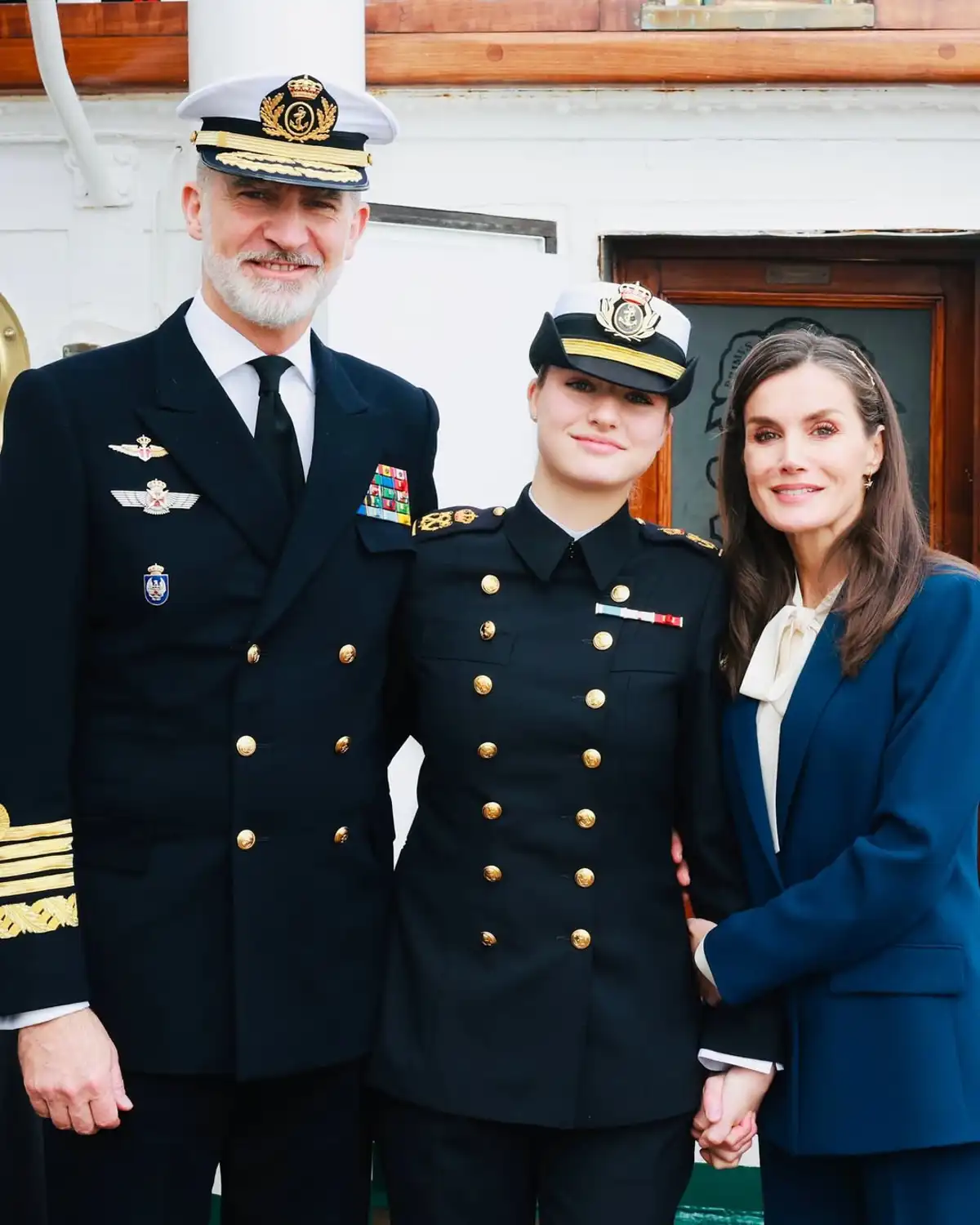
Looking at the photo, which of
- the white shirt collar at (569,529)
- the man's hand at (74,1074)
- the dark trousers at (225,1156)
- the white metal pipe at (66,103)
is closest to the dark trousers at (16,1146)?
the dark trousers at (225,1156)

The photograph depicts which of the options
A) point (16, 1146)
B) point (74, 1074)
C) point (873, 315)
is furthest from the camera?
point (873, 315)

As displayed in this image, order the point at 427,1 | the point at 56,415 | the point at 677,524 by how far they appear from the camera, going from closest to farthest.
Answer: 1. the point at 56,415
2. the point at 427,1
3. the point at 677,524

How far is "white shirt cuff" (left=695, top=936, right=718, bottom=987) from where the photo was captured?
2.10 meters

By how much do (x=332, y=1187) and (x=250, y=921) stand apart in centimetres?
44

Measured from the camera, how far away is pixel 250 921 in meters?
2.06

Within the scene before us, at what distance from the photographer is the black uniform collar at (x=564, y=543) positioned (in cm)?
220

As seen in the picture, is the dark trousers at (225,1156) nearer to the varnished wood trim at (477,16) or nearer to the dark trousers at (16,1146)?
the dark trousers at (16,1146)

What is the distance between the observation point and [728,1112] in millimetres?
2104

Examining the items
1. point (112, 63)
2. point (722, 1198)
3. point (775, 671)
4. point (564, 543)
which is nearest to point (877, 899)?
point (775, 671)

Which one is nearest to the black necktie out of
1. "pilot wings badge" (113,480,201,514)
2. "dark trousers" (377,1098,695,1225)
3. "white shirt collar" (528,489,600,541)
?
"pilot wings badge" (113,480,201,514)

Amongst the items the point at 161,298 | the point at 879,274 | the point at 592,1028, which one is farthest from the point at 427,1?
the point at 592,1028

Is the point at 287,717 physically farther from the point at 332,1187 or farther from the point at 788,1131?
the point at 788,1131

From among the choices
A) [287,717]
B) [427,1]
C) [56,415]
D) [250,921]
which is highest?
[427,1]

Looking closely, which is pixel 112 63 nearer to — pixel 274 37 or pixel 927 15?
pixel 274 37
